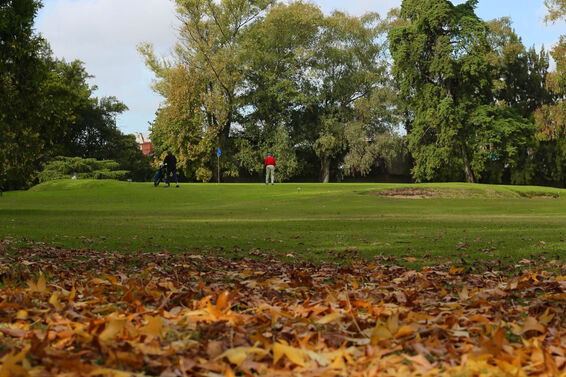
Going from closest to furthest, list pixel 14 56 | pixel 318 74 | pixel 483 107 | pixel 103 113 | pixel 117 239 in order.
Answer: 1. pixel 117 239
2. pixel 14 56
3. pixel 483 107
4. pixel 318 74
5. pixel 103 113

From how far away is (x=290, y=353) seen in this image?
262cm

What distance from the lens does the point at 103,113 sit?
68.8 m

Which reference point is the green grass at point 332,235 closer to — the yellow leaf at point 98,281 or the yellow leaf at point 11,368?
the yellow leaf at point 98,281

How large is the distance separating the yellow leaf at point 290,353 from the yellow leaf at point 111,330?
0.85m

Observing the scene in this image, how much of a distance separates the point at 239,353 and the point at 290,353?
0.78ft

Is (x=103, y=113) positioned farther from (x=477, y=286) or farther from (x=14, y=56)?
(x=477, y=286)

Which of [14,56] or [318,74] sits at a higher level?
[318,74]

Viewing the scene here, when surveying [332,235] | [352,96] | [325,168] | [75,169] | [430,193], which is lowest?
[332,235]

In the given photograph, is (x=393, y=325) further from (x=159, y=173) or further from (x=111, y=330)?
(x=159, y=173)

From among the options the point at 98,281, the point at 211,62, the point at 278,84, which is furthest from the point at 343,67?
the point at 98,281

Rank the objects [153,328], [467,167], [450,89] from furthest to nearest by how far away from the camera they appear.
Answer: [450,89], [467,167], [153,328]

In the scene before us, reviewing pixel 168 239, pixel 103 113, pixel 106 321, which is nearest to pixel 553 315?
pixel 106 321

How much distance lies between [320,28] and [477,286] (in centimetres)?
5605

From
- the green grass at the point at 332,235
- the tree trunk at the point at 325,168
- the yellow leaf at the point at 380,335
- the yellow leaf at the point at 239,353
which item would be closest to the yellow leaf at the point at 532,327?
the yellow leaf at the point at 380,335
